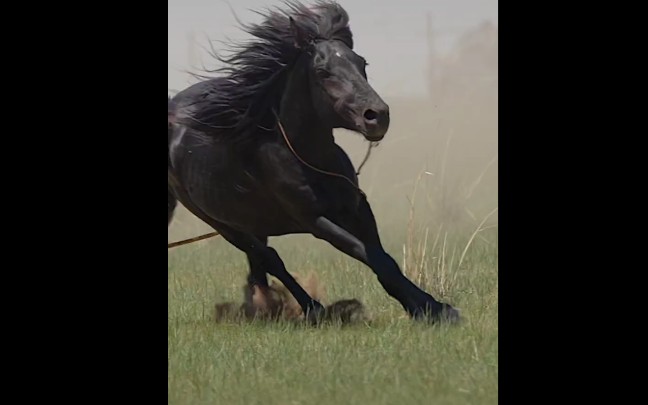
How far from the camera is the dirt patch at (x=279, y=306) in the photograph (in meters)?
7.00

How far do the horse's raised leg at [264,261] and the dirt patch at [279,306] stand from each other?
0.14ft

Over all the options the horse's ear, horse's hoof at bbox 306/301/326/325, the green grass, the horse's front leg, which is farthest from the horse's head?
horse's hoof at bbox 306/301/326/325

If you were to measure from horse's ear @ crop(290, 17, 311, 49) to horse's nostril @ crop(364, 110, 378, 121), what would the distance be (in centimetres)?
57

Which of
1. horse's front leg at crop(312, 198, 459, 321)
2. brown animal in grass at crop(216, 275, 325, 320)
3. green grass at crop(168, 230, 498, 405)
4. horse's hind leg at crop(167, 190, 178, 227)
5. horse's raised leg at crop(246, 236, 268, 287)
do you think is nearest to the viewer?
green grass at crop(168, 230, 498, 405)

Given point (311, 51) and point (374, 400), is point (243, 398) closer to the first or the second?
point (374, 400)

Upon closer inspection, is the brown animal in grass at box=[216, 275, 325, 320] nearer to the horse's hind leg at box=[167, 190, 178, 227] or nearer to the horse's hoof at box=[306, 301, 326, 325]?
the horse's hoof at box=[306, 301, 326, 325]

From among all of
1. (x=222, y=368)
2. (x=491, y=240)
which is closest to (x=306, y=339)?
(x=222, y=368)

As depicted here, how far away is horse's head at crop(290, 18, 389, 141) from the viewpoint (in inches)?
263

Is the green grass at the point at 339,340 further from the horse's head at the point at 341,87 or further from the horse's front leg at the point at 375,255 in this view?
the horse's head at the point at 341,87

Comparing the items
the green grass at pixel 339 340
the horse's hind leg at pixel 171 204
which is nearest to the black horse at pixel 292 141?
the green grass at pixel 339 340

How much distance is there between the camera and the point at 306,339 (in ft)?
21.3

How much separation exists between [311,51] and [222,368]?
187cm

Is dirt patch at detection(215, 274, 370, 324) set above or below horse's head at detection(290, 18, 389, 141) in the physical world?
below

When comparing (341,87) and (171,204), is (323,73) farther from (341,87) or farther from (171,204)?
(171,204)
